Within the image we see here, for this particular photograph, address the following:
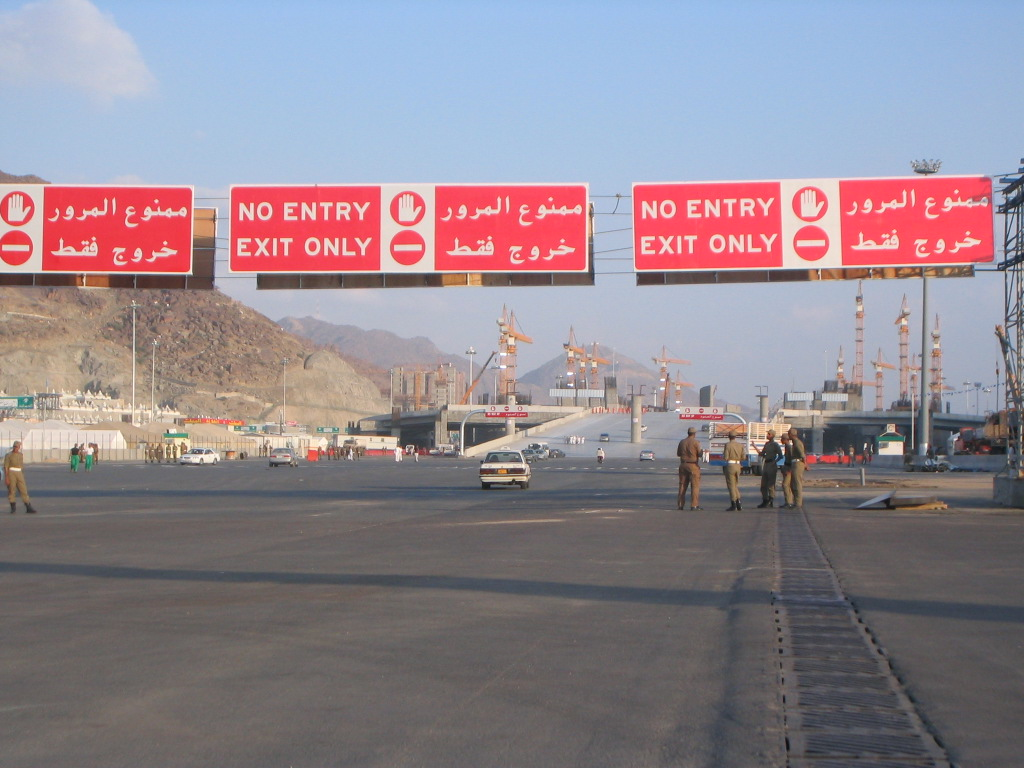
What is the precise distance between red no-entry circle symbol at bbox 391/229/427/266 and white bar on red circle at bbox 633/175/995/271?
4485 millimetres

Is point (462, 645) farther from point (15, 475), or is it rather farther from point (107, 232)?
point (15, 475)

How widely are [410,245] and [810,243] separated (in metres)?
8.30

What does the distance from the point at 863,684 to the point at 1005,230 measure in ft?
61.4

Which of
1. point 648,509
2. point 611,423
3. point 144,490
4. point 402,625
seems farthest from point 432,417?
point 402,625

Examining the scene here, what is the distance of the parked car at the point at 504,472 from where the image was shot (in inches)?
1355

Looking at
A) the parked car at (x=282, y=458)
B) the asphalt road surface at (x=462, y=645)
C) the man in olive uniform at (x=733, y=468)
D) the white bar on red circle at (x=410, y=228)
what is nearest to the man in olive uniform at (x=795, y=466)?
the man in olive uniform at (x=733, y=468)

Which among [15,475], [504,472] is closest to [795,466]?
[504,472]

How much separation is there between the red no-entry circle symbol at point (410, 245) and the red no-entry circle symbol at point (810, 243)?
7762mm

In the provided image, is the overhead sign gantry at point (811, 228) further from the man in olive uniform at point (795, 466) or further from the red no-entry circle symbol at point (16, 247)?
the red no-entry circle symbol at point (16, 247)

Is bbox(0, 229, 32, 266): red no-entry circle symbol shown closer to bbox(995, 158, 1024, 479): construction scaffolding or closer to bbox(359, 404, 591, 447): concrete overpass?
bbox(995, 158, 1024, 479): construction scaffolding

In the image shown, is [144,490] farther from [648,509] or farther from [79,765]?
[79,765]

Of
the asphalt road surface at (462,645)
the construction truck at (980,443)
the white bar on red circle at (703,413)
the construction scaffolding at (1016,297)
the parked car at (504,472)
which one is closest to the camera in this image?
the asphalt road surface at (462,645)

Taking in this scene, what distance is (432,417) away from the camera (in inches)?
5871

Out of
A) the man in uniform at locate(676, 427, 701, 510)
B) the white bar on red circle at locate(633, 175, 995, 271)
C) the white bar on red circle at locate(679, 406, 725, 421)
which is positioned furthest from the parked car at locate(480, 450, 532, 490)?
the white bar on red circle at locate(679, 406, 725, 421)
